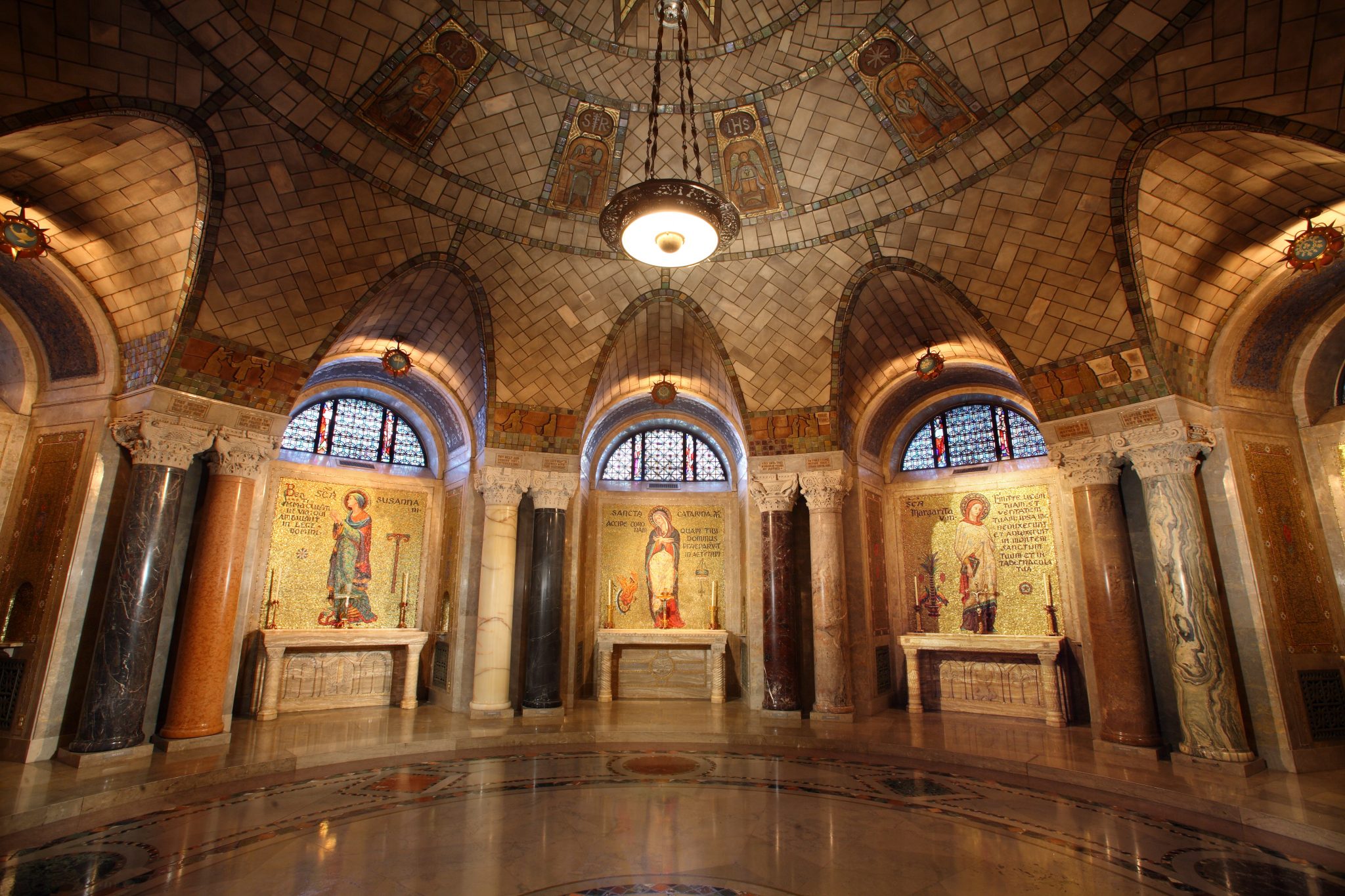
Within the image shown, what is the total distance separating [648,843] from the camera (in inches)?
212

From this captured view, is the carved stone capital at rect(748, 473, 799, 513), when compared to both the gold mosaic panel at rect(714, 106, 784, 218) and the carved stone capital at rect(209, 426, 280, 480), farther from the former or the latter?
the carved stone capital at rect(209, 426, 280, 480)

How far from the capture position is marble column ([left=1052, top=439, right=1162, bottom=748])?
26.9 ft

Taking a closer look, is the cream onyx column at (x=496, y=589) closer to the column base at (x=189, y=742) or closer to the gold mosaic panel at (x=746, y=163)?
the column base at (x=189, y=742)

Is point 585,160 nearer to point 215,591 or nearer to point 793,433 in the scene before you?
point 793,433

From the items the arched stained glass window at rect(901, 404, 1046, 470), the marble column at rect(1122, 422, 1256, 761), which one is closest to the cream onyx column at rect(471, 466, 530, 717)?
the arched stained glass window at rect(901, 404, 1046, 470)

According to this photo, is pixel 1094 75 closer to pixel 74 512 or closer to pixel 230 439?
pixel 230 439

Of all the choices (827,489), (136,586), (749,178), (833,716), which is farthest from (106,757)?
(749,178)

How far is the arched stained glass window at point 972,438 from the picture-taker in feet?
40.2

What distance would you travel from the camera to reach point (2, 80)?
19.6 ft

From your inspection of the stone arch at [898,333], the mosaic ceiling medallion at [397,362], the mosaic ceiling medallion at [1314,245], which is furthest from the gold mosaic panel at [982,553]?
the mosaic ceiling medallion at [397,362]

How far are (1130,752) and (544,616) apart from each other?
25.7ft

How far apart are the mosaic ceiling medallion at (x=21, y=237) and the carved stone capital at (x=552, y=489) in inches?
252

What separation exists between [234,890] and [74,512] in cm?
576

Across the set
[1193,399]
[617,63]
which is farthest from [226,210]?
[1193,399]
